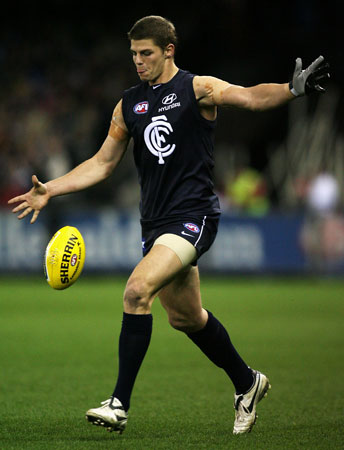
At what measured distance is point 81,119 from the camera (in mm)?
22984

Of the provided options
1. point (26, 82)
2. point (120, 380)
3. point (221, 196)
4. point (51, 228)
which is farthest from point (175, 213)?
point (26, 82)

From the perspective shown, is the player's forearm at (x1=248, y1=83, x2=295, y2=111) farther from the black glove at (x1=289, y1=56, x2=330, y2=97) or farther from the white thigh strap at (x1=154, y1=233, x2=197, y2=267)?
the white thigh strap at (x1=154, y1=233, x2=197, y2=267)

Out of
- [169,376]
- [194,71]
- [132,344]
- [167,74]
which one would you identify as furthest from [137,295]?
[194,71]

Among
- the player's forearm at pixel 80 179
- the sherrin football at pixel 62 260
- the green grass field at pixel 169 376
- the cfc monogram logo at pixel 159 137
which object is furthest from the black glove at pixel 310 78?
the green grass field at pixel 169 376

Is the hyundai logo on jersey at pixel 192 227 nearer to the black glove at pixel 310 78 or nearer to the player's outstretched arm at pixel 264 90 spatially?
the player's outstretched arm at pixel 264 90

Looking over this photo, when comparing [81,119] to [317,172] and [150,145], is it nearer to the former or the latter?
[317,172]

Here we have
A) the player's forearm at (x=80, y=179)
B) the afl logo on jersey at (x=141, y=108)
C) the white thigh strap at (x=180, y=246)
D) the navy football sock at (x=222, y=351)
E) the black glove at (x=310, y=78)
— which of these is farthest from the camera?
the player's forearm at (x=80, y=179)

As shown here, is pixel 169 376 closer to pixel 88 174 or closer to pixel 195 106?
pixel 88 174

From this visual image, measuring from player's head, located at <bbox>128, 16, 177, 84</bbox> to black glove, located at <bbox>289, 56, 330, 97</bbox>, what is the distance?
99cm

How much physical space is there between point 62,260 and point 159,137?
1.00 metres

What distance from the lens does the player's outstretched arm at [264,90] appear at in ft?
17.4

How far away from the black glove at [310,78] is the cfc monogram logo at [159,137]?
919 millimetres

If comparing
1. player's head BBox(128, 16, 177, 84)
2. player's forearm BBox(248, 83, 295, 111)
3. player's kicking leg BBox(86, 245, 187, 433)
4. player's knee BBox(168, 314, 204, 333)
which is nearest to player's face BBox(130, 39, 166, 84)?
player's head BBox(128, 16, 177, 84)

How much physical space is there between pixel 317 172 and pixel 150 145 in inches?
665
